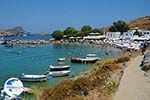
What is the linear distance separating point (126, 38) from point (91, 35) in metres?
21.9

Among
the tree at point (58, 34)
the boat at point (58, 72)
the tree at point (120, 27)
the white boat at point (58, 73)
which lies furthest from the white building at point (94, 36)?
the white boat at point (58, 73)

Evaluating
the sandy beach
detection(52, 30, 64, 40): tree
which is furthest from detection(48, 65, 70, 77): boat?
detection(52, 30, 64, 40): tree

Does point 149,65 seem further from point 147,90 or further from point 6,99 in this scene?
point 6,99

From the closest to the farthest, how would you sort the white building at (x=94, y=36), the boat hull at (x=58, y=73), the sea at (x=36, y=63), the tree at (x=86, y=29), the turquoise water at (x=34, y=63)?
the sea at (x=36, y=63), the boat hull at (x=58, y=73), the turquoise water at (x=34, y=63), the white building at (x=94, y=36), the tree at (x=86, y=29)

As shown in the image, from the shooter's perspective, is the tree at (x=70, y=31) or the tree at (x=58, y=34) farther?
the tree at (x=58, y=34)

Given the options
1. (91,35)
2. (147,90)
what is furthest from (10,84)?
(91,35)

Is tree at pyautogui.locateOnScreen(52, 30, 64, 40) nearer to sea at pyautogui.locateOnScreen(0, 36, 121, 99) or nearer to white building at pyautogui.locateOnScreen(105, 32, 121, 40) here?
white building at pyautogui.locateOnScreen(105, 32, 121, 40)

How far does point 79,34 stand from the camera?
148250 millimetres

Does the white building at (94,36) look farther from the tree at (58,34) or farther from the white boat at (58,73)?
the white boat at (58,73)

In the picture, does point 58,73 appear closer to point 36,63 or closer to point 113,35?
point 36,63

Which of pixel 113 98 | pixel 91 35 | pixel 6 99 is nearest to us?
pixel 113 98

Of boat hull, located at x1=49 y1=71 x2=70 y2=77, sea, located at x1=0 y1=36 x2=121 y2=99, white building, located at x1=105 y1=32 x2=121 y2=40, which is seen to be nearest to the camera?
sea, located at x1=0 y1=36 x2=121 y2=99

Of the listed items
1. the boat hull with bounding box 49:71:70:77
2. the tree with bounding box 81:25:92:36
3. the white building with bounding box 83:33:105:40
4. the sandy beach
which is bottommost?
the boat hull with bounding box 49:71:70:77

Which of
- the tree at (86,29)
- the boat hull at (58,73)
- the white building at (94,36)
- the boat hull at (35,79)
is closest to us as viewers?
the boat hull at (35,79)
